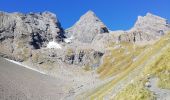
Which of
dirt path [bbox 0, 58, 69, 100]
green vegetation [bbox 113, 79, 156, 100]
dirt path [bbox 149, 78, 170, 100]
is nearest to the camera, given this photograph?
dirt path [bbox 149, 78, 170, 100]

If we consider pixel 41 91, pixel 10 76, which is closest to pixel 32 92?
pixel 41 91

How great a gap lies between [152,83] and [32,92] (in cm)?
12109

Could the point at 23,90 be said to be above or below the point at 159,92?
below

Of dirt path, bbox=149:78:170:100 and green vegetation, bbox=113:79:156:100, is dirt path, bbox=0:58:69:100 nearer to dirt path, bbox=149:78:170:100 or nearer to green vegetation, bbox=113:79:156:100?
green vegetation, bbox=113:79:156:100

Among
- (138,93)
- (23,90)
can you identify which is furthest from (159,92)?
(23,90)

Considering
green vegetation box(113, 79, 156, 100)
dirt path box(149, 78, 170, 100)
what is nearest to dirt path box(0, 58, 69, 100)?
green vegetation box(113, 79, 156, 100)

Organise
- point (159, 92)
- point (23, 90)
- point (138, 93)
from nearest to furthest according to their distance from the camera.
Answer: point (159, 92), point (138, 93), point (23, 90)

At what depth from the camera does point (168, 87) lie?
148ft

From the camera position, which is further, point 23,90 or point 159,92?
point 23,90

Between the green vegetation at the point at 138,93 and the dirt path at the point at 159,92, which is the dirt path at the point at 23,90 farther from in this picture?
the dirt path at the point at 159,92

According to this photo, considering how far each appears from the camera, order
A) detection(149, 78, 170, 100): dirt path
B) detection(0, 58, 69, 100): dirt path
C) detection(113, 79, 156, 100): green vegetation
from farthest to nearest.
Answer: detection(0, 58, 69, 100): dirt path < detection(113, 79, 156, 100): green vegetation < detection(149, 78, 170, 100): dirt path

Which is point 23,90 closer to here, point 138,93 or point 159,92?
point 138,93

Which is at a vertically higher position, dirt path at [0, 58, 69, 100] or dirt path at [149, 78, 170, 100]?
dirt path at [149, 78, 170, 100]

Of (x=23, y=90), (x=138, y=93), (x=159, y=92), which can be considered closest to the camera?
(x=159, y=92)
